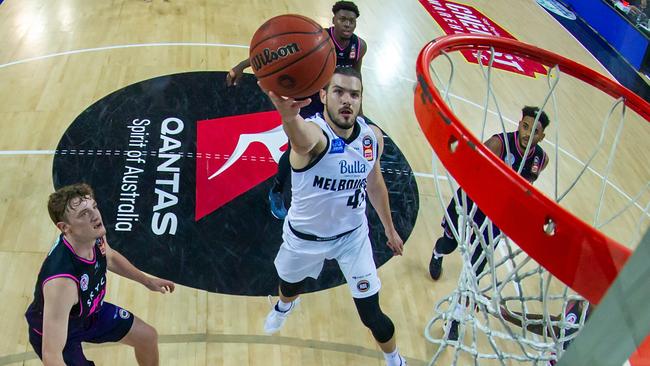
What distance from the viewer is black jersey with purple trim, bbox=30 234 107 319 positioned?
2.81 meters

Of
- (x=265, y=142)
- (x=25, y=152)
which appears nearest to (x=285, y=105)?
(x=265, y=142)

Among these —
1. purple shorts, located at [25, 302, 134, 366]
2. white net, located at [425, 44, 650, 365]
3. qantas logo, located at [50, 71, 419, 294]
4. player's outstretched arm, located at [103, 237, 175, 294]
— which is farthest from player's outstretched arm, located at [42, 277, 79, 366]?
white net, located at [425, 44, 650, 365]

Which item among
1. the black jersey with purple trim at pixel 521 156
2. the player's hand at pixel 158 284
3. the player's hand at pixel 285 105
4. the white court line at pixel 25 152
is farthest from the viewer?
the white court line at pixel 25 152

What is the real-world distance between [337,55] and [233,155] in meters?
1.38

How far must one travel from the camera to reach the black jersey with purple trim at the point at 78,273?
2.81 meters

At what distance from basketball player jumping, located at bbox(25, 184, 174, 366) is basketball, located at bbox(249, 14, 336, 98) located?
1.02 metres

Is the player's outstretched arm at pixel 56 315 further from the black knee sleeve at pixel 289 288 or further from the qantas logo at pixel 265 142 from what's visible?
the qantas logo at pixel 265 142

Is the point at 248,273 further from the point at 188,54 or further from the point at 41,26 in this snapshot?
the point at 41,26

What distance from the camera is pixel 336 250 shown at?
3.68 meters

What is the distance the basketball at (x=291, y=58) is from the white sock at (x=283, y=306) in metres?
1.57

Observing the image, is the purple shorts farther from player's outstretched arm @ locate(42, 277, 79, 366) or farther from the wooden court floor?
the wooden court floor

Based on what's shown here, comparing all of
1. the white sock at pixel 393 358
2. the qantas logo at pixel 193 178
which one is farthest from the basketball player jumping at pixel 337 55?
the white sock at pixel 393 358

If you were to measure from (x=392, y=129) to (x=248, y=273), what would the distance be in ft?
8.29

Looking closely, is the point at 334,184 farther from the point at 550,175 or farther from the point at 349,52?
the point at 550,175
